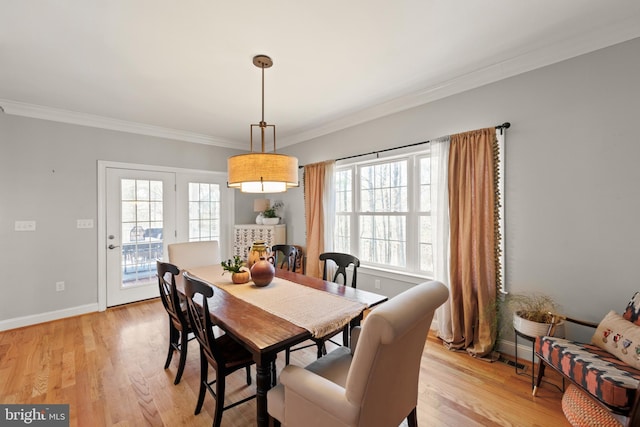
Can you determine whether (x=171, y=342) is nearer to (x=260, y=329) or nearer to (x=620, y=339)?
(x=260, y=329)

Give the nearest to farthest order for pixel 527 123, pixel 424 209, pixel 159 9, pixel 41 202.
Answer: pixel 159 9, pixel 527 123, pixel 424 209, pixel 41 202

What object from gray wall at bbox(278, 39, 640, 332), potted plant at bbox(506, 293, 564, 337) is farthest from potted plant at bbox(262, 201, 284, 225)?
potted plant at bbox(506, 293, 564, 337)

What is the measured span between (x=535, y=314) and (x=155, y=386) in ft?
9.73

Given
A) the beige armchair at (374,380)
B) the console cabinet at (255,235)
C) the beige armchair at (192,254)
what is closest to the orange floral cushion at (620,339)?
the beige armchair at (374,380)

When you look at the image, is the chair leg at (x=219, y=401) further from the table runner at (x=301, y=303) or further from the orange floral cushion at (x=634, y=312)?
the orange floral cushion at (x=634, y=312)

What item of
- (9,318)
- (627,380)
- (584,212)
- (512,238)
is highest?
(584,212)

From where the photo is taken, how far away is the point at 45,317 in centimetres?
331

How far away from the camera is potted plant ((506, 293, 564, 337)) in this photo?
6.53 ft

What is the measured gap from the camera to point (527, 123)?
7.56 feet

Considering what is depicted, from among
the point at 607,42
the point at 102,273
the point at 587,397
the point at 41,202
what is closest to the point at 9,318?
the point at 102,273

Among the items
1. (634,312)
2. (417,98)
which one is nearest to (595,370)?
(634,312)

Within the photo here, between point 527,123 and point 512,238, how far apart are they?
38.7 inches

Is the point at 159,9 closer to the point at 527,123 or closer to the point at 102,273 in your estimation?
the point at 527,123

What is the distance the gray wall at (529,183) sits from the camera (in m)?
1.94
